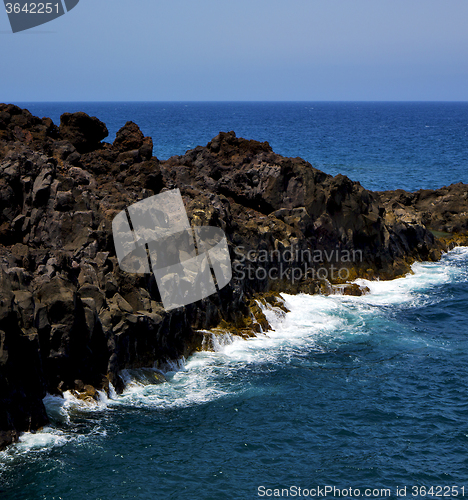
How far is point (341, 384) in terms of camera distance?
2970 cm

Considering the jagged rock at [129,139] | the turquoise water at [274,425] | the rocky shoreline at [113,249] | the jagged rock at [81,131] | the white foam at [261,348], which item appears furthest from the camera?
the jagged rock at [129,139]

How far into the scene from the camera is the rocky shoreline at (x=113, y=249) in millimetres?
26469

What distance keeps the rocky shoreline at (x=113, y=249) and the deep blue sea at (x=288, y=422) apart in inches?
73.7

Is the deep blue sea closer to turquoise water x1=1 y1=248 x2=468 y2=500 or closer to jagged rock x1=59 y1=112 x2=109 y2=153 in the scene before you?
turquoise water x1=1 y1=248 x2=468 y2=500

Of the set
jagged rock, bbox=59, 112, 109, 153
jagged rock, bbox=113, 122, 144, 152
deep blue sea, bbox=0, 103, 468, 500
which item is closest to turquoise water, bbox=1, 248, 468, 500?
deep blue sea, bbox=0, 103, 468, 500

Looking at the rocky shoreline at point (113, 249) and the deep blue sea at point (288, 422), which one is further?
the rocky shoreline at point (113, 249)

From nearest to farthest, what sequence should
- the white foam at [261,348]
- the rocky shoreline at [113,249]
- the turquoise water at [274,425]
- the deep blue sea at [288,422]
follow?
the deep blue sea at [288,422] → the turquoise water at [274,425] → the white foam at [261,348] → the rocky shoreline at [113,249]

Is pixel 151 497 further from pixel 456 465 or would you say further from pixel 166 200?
pixel 166 200

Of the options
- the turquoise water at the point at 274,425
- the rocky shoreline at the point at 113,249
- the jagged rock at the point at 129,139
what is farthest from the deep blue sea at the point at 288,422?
the jagged rock at the point at 129,139

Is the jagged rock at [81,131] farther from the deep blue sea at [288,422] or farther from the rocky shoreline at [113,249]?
the deep blue sea at [288,422]

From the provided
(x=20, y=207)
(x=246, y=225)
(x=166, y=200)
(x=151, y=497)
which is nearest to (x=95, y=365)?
(x=151, y=497)

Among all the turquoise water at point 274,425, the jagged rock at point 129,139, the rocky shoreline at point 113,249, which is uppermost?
the jagged rock at point 129,139

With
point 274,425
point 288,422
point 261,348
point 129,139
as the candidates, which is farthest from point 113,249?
point 129,139

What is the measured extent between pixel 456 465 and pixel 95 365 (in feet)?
→ 53.7
